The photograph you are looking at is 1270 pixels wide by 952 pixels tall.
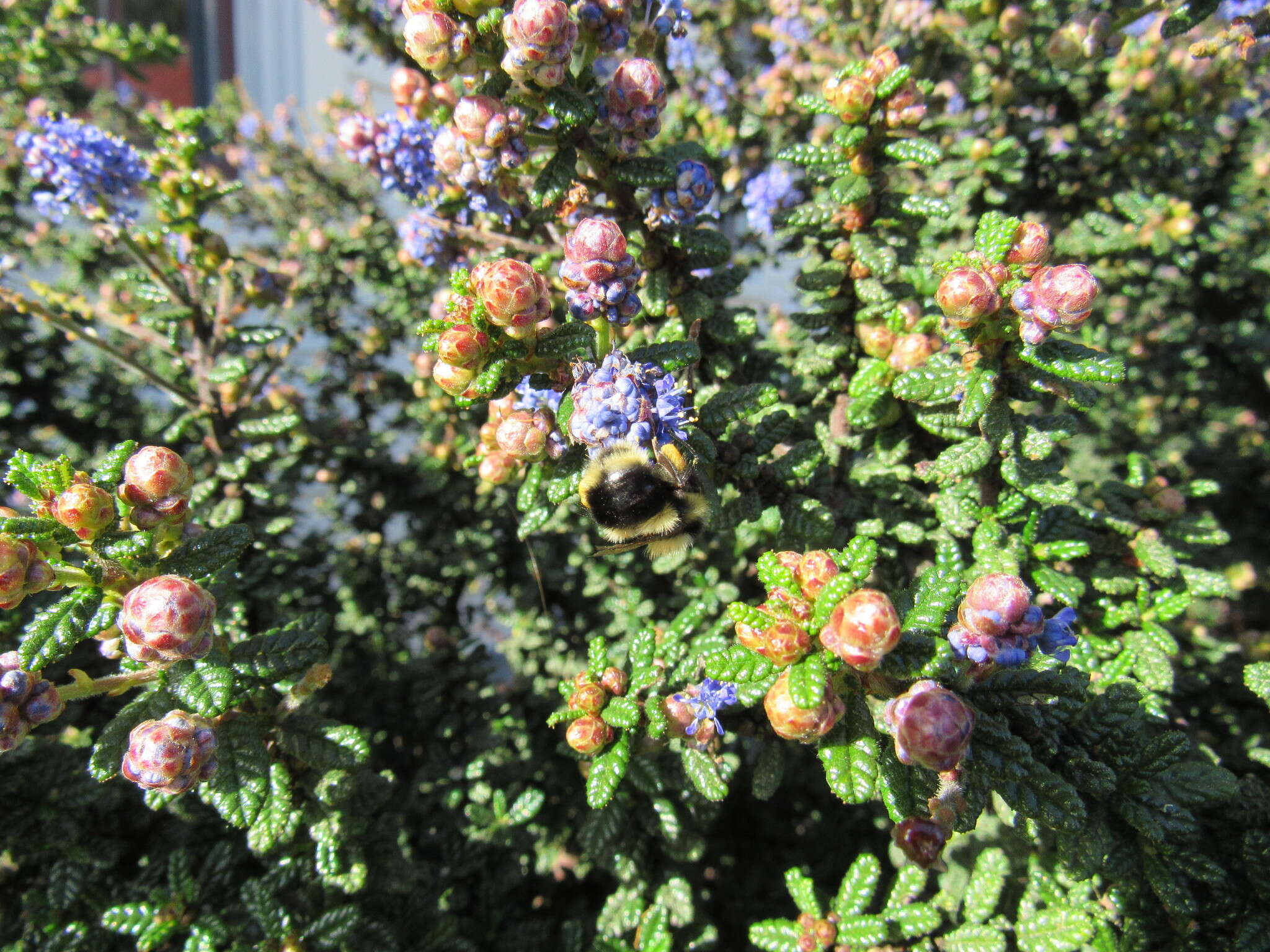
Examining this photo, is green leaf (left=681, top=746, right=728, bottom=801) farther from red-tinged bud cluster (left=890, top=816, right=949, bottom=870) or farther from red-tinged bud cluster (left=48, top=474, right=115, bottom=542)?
red-tinged bud cluster (left=48, top=474, right=115, bottom=542)

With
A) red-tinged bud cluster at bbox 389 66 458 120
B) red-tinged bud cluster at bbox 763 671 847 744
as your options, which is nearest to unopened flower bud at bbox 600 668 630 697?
red-tinged bud cluster at bbox 763 671 847 744

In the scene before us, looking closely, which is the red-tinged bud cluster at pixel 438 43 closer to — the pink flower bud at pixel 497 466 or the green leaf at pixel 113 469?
the pink flower bud at pixel 497 466

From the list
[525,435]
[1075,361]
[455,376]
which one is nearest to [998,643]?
[1075,361]

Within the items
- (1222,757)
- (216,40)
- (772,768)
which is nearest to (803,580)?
(772,768)

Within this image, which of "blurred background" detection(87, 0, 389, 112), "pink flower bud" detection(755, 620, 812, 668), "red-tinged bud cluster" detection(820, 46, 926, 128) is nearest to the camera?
"pink flower bud" detection(755, 620, 812, 668)

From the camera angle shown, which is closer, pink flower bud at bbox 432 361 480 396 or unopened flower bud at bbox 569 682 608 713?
pink flower bud at bbox 432 361 480 396

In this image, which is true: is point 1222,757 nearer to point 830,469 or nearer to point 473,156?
point 830,469

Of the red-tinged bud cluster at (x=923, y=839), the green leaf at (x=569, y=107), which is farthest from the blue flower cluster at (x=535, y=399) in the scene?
the red-tinged bud cluster at (x=923, y=839)
